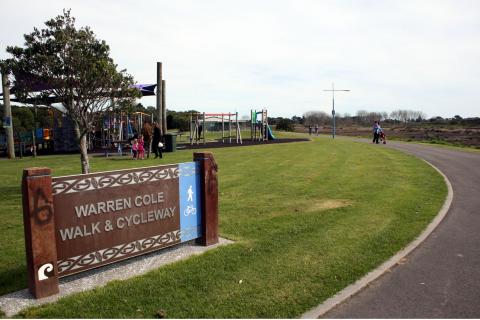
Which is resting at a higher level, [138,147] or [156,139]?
[156,139]

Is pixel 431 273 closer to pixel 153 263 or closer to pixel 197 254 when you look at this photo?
pixel 197 254

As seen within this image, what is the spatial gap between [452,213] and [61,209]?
7.35 m

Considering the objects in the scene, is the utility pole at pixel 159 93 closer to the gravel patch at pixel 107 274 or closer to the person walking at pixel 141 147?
the person walking at pixel 141 147

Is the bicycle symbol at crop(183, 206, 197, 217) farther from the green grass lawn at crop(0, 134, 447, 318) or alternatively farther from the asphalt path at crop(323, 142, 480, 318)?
the asphalt path at crop(323, 142, 480, 318)

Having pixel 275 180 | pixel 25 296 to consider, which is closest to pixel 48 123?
pixel 275 180

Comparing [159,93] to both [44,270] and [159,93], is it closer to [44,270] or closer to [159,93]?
[159,93]

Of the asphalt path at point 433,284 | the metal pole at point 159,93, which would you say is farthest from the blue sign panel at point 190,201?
the metal pole at point 159,93

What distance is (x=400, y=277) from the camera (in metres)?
4.97

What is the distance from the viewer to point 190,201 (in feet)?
19.1

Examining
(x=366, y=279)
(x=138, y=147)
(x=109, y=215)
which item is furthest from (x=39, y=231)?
(x=138, y=147)

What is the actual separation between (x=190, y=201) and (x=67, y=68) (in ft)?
16.2

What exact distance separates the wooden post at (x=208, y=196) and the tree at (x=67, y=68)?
417 cm

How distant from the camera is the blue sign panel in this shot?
18.7ft

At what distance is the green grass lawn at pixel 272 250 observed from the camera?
4121 mm
